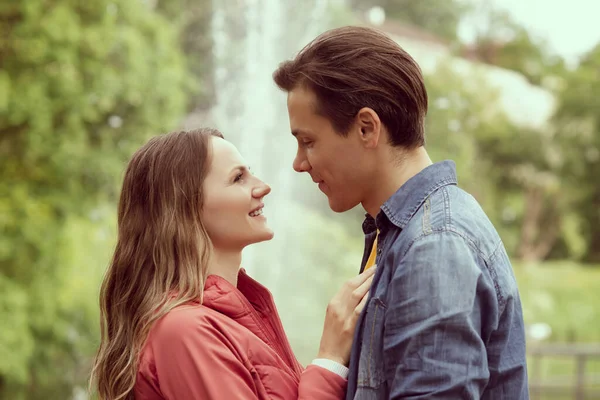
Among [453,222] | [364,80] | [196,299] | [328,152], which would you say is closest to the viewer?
[453,222]

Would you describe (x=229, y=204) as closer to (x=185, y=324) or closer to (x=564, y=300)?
(x=185, y=324)

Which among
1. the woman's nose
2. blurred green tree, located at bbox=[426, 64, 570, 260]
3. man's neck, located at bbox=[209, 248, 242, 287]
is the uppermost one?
blurred green tree, located at bbox=[426, 64, 570, 260]

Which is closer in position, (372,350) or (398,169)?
(372,350)

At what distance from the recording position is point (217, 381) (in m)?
1.76

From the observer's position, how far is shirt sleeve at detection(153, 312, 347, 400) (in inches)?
69.2

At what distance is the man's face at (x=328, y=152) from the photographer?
69.0 inches

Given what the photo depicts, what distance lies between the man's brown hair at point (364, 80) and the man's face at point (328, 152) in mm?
20

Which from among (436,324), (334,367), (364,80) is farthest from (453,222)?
(334,367)

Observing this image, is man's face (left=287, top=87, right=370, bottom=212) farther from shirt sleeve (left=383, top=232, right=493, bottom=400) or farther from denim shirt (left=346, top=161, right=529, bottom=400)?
shirt sleeve (left=383, top=232, right=493, bottom=400)

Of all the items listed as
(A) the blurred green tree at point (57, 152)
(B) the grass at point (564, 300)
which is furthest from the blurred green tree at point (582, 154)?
(A) the blurred green tree at point (57, 152)

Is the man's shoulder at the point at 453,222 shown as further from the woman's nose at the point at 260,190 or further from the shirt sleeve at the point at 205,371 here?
the woman's nose at the point at 260,190

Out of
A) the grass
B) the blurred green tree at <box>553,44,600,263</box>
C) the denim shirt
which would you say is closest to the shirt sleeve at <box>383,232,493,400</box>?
the denim shirt

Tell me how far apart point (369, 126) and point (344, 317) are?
1.27ft

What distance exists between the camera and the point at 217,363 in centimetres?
177
